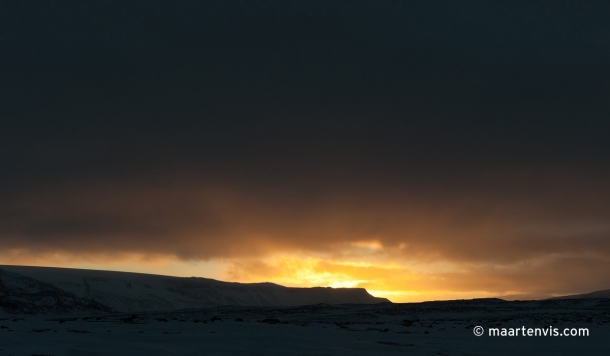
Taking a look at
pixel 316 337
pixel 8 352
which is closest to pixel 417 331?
pixel 316 337

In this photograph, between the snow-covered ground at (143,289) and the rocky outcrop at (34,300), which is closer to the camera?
the rocky outcrop at (34,300)

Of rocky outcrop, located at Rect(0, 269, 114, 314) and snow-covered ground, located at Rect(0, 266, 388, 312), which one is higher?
snow-covered ground, located at Rect(0, 266, 388, 312)

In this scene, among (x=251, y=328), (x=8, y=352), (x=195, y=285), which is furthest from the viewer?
(x=195, y=285)

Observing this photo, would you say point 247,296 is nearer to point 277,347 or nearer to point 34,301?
point 34,301

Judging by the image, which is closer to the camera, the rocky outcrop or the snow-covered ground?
the rocky outcrop

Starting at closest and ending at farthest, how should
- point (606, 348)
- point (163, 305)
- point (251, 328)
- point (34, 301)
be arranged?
1. point (606, 348)
2. point (251, 328)
3. point (34, 301)
4. point (163, 305)

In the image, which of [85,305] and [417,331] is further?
[85,305]

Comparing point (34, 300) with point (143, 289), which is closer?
point (34, 300)

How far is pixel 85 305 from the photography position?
108938mm

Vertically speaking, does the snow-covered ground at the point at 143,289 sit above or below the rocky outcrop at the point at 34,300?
above

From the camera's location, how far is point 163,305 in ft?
484

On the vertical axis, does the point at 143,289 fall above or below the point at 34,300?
above

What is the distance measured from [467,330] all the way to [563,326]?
649 centimetres

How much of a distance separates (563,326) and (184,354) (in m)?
24.5
